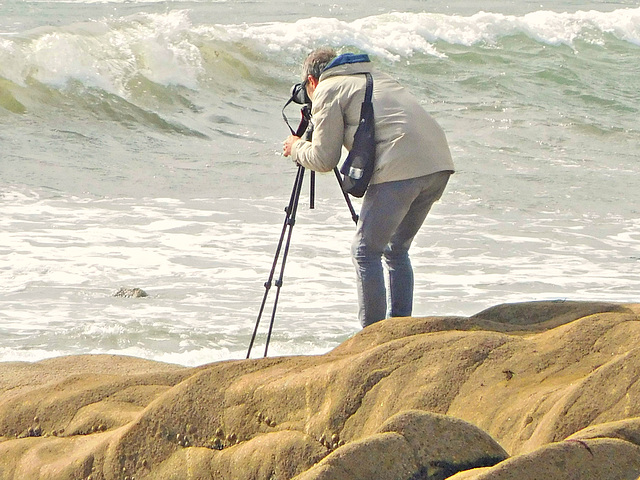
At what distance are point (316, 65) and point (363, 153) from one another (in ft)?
1.65

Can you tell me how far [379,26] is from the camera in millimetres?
21625

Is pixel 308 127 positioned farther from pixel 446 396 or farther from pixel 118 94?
pixel 118 94

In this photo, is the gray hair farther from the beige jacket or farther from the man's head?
the beige jacket

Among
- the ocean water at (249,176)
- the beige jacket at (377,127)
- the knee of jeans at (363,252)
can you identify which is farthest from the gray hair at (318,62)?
the ocean water at (249,176)

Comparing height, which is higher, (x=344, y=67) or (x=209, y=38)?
(x=344, y=67)

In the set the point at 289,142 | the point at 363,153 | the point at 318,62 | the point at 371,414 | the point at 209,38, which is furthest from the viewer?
the point at 209,38

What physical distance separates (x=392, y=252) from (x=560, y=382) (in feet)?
5.05

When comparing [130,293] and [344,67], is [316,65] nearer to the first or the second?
[344,67]

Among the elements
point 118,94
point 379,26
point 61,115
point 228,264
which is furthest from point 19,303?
point 379,26

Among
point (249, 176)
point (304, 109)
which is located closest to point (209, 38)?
point (249, 176)

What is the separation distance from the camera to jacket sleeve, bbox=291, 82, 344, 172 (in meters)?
4.22

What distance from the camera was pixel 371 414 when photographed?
301 cm

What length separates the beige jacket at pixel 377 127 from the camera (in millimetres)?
4230

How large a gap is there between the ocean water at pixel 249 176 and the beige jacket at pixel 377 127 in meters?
1.86
